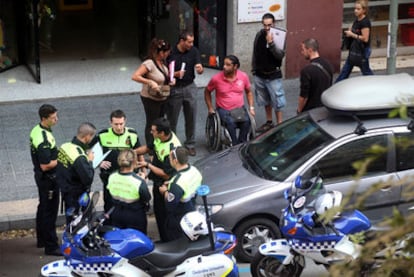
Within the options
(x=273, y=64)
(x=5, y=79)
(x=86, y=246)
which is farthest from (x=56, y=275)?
(x=5, y=79)

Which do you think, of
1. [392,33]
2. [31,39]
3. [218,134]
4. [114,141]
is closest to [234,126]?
[218,134]

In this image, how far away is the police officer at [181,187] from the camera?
28.3 feet

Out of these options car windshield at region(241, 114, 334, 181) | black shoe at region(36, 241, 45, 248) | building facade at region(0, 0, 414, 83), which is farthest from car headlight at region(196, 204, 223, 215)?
building facade at region(0, 0, 414, 83)

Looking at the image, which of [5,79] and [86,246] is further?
[5,79]

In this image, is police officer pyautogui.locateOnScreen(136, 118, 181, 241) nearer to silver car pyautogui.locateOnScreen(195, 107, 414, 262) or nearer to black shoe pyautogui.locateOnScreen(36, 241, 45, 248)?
silver car pyautogui.locateOnScreen(195, 107, 414, 262)

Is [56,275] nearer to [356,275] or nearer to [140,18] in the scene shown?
[356,275]

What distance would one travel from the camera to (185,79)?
1262 centimetres

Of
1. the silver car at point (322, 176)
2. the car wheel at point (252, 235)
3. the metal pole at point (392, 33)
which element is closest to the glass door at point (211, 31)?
the metal pole at point (392, 33)

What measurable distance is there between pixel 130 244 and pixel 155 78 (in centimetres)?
459

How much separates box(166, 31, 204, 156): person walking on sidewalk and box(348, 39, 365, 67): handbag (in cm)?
286

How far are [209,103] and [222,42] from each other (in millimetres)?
4168

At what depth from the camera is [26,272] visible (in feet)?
31.4

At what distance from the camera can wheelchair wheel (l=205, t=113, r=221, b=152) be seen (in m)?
12.6

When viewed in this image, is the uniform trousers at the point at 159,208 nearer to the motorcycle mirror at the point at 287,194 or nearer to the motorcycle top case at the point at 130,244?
the motorcycle mirror at the point at 287,194
